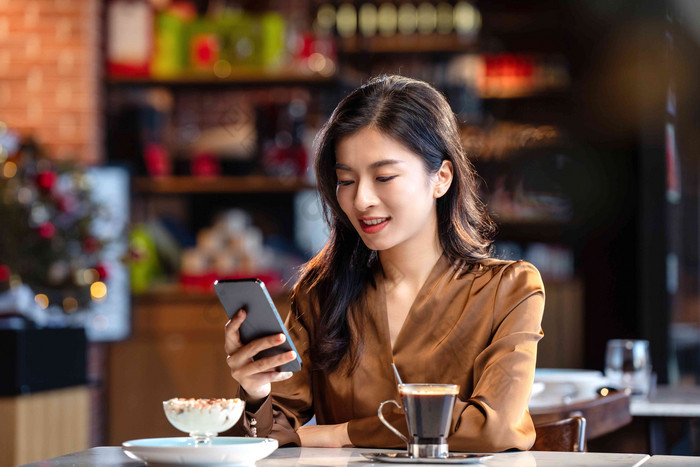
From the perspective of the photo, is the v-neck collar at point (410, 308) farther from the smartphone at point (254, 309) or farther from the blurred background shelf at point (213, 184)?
the blurred background shelf at point (213, 184)

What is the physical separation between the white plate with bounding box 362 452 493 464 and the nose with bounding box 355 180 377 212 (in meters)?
→ 0.47

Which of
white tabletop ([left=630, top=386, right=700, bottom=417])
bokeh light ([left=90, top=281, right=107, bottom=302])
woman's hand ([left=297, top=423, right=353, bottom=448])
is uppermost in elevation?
bokeh light ([left=90, top=281, right=107, bottom=302])

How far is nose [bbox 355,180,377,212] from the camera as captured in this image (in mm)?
1729

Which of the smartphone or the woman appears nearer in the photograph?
the smartphone

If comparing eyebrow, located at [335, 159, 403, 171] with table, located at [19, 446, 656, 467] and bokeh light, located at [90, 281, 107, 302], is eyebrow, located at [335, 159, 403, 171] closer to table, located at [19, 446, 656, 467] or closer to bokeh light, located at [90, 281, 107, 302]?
table, located at [19, 446, 656, 467]

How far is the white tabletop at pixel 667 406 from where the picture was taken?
2.39 metres

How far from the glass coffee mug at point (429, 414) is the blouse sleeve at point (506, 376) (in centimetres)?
21

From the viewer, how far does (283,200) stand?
558cm

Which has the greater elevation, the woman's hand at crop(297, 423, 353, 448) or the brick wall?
the brick wall

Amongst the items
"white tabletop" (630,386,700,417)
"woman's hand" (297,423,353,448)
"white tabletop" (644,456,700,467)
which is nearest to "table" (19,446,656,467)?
"white tabletop" (644,456,700,467)

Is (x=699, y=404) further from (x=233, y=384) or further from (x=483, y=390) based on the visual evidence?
(x=233, y=384)

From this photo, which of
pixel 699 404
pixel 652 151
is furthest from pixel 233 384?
pixel 699 404

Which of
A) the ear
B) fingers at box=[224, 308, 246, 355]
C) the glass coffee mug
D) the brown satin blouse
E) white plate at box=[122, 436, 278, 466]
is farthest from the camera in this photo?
the ear

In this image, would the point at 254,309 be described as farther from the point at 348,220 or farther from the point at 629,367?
the point at 629,367
